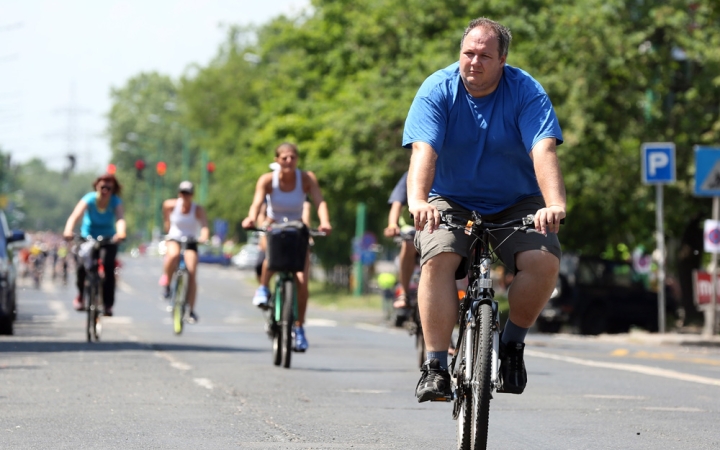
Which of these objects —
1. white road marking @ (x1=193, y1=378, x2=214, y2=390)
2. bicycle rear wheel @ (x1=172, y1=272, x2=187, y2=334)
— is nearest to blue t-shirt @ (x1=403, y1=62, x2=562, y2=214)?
white road marking @ (x1=193, y1=378, x2=214, y2=390)

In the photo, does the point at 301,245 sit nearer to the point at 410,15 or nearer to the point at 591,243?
the point at 591,243

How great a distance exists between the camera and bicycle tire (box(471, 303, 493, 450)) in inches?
237

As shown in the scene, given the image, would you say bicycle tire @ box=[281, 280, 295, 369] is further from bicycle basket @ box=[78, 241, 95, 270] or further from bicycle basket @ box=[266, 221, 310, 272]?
bicycle basket @ box=[78, 241, 95, 270]

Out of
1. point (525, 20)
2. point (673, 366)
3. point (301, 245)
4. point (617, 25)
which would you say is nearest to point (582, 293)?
point (617, 25)

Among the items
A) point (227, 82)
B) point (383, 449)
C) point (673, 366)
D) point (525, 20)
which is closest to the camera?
point (383, 449)

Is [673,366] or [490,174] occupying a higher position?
[490,174]

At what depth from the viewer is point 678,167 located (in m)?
29.9

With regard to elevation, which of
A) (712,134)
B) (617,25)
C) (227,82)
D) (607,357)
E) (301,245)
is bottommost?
(607,357)

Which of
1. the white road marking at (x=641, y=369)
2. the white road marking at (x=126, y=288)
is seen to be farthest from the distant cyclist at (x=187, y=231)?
the white road marking at (x=126, y=288)

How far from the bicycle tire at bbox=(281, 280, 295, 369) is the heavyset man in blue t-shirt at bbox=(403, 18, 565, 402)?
18.4 feet

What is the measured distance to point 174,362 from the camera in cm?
1284

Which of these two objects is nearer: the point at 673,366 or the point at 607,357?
the point at 673,366

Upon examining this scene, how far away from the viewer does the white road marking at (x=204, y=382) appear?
10337 mm

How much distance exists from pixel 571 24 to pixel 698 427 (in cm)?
2306
